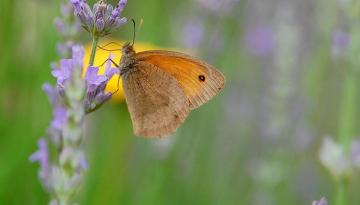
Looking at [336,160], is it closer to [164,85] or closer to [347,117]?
[347,117]

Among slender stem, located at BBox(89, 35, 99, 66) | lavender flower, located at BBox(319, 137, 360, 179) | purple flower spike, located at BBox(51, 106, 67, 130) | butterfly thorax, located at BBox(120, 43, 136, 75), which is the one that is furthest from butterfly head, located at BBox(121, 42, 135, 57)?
lavender flower, located at BBox(319, 137, 360, 179)

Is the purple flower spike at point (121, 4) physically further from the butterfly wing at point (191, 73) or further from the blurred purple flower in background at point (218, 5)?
the blurred purple flower in background at point (218, 5)

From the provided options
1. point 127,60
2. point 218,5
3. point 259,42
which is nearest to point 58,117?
point 127,60

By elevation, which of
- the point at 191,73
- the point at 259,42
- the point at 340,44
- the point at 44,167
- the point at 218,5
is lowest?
the point at 44,167

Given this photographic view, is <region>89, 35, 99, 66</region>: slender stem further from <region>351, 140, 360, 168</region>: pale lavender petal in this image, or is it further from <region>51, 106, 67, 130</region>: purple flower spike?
<region>351, 140, 360, 168</region>: pale lavender petal

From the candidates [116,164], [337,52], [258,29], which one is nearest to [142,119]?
[337,52]

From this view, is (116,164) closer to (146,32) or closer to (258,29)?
(146,32)
